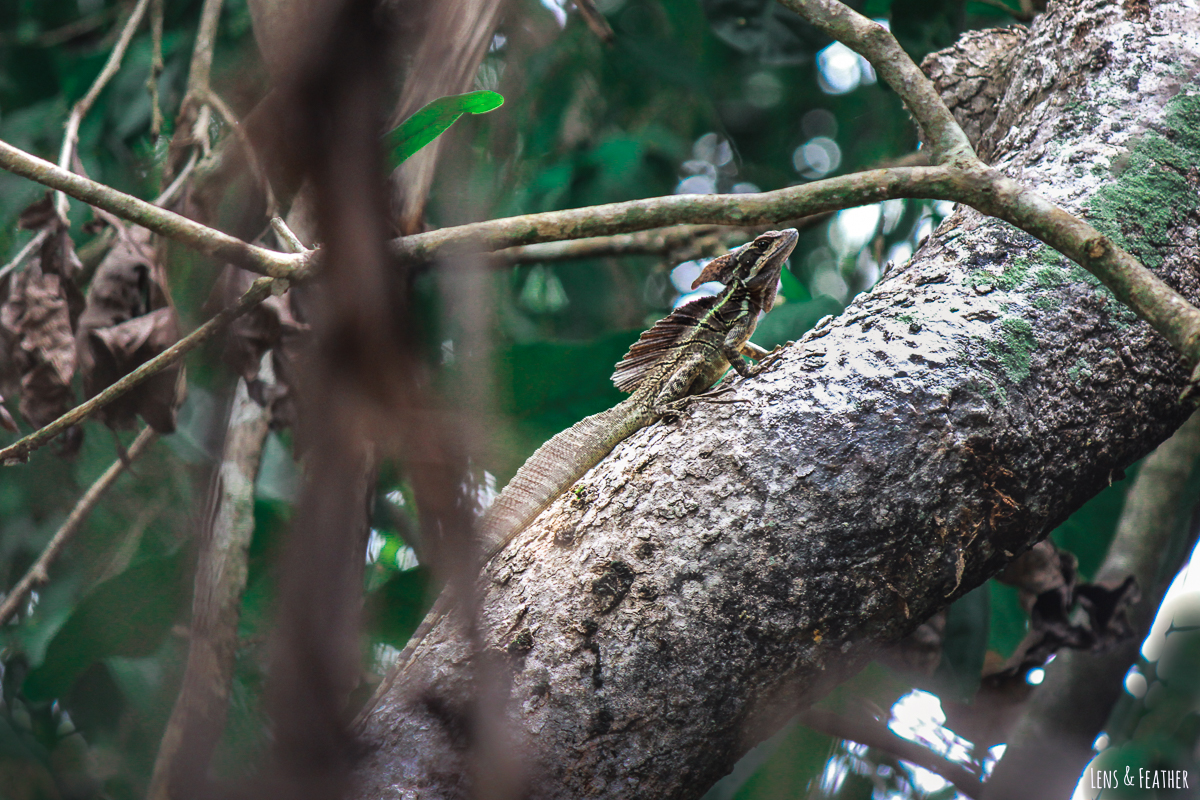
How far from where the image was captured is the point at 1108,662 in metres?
2.84

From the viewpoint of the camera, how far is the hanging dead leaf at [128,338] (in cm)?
206

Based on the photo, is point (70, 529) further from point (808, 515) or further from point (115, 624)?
point (808, 515)

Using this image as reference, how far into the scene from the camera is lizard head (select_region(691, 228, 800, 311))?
290cm

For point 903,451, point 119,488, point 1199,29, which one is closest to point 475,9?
point 903,451

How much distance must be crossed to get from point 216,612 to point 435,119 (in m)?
1.33

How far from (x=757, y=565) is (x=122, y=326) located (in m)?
1.72

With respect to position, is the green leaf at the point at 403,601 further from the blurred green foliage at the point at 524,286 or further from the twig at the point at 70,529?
the twig at the point at 70,529

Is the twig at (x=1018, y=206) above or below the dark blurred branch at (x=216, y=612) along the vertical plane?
above

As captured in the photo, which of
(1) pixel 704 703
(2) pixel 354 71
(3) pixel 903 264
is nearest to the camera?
(2) pixel 354 71

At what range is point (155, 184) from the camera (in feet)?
11.2

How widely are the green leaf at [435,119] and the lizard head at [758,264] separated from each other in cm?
155

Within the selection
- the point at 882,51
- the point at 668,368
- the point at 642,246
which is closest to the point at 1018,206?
the point at 882,51

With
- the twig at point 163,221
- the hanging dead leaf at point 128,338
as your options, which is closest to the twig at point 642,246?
the hanging dead leaf at point 128,338

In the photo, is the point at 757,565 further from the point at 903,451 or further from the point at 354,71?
the point at 354,71
